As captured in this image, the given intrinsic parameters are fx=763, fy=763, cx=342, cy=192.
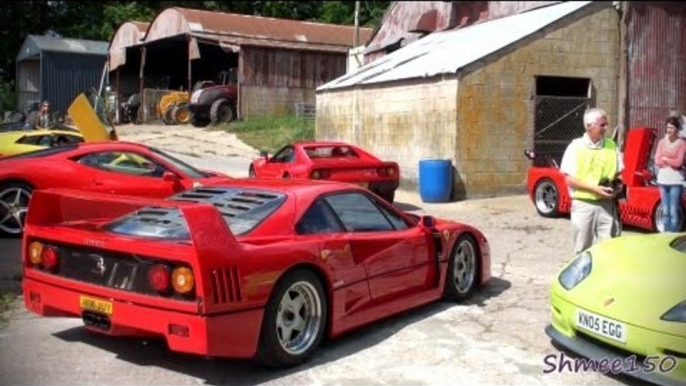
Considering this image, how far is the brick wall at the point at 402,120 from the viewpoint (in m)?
14.8

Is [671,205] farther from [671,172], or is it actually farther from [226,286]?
[226,286]

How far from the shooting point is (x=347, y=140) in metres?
19.2

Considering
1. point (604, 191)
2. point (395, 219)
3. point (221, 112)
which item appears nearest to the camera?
point (395, 219)

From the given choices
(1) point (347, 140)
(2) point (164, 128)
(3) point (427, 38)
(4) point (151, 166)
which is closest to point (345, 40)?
(2) point (164, 128)

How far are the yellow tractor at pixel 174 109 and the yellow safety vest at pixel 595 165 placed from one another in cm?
2538

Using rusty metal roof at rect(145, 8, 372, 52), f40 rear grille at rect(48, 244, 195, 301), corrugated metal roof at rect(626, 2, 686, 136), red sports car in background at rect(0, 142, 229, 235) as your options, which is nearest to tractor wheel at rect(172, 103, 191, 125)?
rusty metal roof at rect(145, 8, 372, 52)

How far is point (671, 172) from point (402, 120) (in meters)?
7.88

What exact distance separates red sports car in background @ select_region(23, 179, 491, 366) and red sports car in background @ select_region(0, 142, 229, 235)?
11.8ft

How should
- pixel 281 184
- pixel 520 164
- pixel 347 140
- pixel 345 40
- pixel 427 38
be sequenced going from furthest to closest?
1. pixel 345 40
2. pixel 427 38
3. pixel 347 140
4. pixel 520 164
5. pixel 281 184

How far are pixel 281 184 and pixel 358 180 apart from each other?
6.09 m

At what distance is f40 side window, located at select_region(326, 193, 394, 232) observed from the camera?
5426 millimetres

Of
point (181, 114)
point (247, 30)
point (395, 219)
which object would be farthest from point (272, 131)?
point (395, 219)

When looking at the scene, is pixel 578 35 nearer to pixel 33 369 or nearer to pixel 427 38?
pixel 427 38

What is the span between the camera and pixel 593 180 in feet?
20.0
